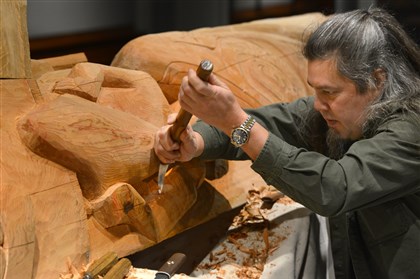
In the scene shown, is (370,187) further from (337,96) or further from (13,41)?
(13,41)

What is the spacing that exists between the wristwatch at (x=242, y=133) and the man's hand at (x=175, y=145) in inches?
9.2

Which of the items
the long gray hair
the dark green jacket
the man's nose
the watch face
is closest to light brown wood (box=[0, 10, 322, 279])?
the dark green jacket

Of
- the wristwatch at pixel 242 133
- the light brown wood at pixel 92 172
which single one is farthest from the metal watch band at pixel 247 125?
the light brown wood at pixel 92 172

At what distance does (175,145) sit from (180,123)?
120 millimetres

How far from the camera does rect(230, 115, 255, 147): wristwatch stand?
182 cm

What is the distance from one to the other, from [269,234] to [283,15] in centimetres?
225

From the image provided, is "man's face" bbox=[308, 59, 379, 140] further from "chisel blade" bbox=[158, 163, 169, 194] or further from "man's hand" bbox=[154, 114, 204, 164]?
"chisel blade" bbox=[158, 163, 169, 194]

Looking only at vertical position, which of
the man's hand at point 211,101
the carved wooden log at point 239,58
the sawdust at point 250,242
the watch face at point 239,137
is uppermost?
the man's hand at point 211,101

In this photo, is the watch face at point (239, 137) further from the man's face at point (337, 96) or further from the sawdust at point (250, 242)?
the sawdust at point (250, 242)

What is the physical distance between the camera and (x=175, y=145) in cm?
204

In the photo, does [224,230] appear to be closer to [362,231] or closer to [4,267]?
[362,231]

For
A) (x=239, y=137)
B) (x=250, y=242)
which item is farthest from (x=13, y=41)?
(x=250, y=242)

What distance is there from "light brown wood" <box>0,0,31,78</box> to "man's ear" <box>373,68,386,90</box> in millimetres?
1057

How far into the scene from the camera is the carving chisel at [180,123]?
5.55 feet
